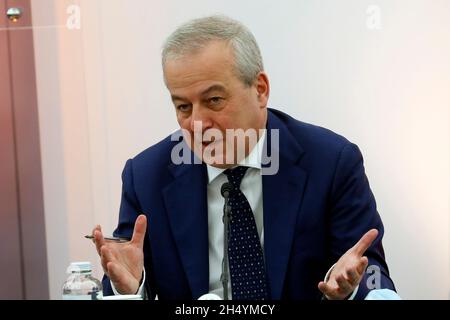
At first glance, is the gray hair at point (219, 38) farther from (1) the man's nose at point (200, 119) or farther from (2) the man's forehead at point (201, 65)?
(1) the man's nose at point (200, 119)

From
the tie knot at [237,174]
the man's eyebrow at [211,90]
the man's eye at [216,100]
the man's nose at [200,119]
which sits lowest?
the tie knot at [237,174]

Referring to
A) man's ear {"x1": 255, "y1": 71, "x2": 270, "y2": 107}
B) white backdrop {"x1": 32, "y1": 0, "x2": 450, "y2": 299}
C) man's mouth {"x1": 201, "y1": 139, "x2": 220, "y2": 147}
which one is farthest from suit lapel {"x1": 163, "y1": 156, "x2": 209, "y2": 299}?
white backdrop {"x1": 32, "y1": 0, "x2": 450, "y2": 299}

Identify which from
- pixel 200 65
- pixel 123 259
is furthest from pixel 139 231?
pixel 200 65

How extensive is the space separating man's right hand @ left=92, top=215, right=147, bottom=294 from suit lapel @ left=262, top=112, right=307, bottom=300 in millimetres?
294

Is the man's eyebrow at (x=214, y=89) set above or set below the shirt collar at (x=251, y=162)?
above

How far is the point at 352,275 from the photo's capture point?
60.2 inches

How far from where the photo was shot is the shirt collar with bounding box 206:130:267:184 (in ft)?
6.30

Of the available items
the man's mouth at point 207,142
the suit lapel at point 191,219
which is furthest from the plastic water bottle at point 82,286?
the man's mouth at point 207,142

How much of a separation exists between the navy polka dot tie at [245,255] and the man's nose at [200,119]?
0.15 metres

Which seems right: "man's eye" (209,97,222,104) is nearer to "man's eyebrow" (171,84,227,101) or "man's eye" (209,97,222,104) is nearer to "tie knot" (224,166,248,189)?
"man's eyebrow" (171,84,227,101)

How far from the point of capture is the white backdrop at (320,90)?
2564 millimetres

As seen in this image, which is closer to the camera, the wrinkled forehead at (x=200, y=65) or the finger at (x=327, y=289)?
the finger at (x=327, y=289)

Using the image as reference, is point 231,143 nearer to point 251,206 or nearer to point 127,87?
point 251,206

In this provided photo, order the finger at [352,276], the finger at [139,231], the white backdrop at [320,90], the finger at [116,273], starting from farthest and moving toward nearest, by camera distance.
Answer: the white backdrop at [320,90] < the finger at [139,231] < the finger at [116,273] < the finger at [352,276]
